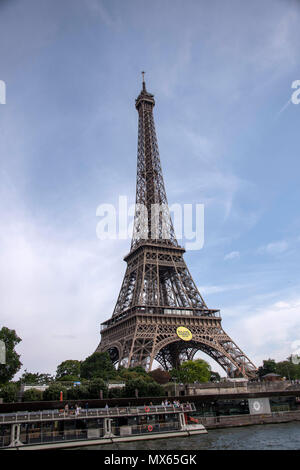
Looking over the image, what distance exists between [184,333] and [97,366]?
15272 mm

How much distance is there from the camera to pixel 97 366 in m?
61.7

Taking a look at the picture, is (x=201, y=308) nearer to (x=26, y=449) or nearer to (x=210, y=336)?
(x=210, y=336)

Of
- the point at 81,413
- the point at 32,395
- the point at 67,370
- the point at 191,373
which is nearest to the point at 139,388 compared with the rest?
the point at 32,395

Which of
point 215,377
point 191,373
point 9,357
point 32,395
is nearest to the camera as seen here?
point 32,395

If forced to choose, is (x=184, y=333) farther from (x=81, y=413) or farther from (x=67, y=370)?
(x=81, y=413)

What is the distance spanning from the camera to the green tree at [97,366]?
5931cm

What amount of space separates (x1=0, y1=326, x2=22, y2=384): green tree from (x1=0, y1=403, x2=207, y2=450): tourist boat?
23.0m

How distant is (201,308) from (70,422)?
4263 centimetres

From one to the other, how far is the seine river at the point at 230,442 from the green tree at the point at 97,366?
2847 cm

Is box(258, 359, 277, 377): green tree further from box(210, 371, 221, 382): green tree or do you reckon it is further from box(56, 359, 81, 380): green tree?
box(56, 359, 81, 380): green tree

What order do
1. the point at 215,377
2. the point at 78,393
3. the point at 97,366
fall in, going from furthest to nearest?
the point at 215,377, the point at 97,366, the point at 78,393

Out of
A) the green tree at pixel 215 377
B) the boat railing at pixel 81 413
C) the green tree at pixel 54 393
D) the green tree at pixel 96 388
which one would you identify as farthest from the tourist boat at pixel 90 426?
the green tree at pixel 215 377
